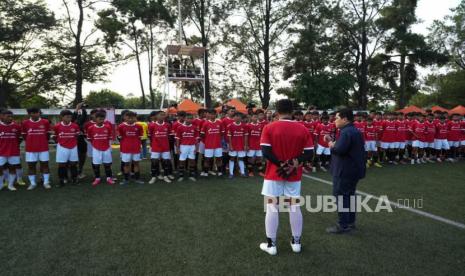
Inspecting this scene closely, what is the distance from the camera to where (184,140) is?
27.8ft

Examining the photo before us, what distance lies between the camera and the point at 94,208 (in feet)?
19.4

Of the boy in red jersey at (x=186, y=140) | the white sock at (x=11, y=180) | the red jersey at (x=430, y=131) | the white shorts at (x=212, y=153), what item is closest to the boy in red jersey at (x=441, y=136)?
the red jersey at (x=430, y=131)

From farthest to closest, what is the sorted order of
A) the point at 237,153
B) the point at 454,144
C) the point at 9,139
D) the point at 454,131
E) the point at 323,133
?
1. the point at 454,144
2. the point at 454,131
3. the point at 323,133
4. the point at 237,153
5. the point at 9,139

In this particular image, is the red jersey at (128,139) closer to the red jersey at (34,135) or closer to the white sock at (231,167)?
the red jersey at (34,135)

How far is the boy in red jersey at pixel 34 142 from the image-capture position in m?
7.45

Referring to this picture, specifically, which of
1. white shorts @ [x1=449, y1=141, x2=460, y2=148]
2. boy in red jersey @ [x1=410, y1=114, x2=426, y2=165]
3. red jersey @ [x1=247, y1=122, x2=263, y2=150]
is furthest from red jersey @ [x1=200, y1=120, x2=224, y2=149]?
white shorts @ [x1=449, y1=141, x2=460, y2=148]

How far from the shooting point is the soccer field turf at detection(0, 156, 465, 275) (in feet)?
11.8

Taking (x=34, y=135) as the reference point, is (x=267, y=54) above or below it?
above

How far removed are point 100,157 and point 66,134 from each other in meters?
0.99

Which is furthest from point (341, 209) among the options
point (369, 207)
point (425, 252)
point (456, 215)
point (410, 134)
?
point (410, 134)

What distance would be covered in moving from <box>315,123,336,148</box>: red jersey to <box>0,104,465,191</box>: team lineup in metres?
0.03

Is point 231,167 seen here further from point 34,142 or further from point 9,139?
point 9,139

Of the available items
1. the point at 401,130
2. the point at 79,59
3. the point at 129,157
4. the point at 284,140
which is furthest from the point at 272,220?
the point at 79,59

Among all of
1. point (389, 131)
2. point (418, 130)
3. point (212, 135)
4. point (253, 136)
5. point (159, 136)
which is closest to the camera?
point (159, 136)
